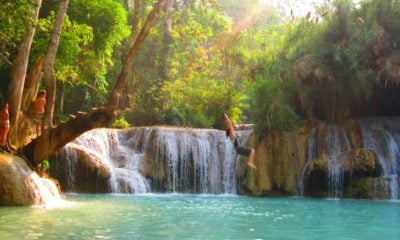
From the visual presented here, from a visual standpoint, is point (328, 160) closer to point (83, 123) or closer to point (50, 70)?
point (83, 123)

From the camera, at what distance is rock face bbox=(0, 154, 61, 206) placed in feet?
39.8

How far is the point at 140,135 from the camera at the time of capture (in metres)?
21.2

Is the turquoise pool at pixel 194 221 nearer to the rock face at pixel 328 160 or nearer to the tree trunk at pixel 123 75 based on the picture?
the tree trunk at pixel 123 75

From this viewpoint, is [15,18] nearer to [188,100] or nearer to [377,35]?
[377,35]

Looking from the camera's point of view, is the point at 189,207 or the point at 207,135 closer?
the point at 189,207

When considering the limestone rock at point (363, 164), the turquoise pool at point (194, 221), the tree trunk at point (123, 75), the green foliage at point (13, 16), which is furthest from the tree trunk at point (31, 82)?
the limestone rock at point (363, 164)

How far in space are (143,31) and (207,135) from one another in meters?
8.58

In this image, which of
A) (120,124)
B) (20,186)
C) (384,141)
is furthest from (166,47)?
(20,186)

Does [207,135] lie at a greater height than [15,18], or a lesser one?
lesser

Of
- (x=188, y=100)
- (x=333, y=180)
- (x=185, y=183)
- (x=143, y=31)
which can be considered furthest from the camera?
(x=188, y=100)

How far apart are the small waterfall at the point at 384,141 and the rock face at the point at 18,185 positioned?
11.1 m

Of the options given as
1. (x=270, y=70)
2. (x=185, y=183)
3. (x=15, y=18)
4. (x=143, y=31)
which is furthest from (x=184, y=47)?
(x=15, y=18)

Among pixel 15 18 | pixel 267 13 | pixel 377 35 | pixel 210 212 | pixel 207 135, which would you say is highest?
pixel 267 13

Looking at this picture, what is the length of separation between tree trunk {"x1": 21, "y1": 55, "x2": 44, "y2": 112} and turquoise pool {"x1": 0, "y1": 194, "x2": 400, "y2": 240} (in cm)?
355
